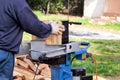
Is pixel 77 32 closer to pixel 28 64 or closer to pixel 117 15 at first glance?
pixel 117 15

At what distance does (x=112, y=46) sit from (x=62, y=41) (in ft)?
26.9

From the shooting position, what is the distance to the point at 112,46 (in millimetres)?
12398

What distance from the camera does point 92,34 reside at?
15.8 m

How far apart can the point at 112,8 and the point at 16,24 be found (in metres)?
17.3

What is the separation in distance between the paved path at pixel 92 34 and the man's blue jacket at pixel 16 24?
1077cm

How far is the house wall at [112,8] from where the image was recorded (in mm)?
20566

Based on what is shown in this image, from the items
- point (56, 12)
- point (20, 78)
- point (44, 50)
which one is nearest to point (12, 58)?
point (44, 50)

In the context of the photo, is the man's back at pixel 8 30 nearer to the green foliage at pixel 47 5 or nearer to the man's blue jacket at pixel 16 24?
the man's blue jacket at pixel 16 24

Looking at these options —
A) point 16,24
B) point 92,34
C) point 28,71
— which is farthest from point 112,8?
point 16,24

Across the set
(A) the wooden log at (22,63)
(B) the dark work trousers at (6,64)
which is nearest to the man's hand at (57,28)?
(B) the dark work trousers at (6,64)

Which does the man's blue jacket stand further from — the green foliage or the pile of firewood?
the green foliage

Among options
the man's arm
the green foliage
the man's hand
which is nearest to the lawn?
the man's hand

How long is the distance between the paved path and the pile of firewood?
782 cm

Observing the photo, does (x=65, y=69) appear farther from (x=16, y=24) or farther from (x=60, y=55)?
(x=16, y=24)
